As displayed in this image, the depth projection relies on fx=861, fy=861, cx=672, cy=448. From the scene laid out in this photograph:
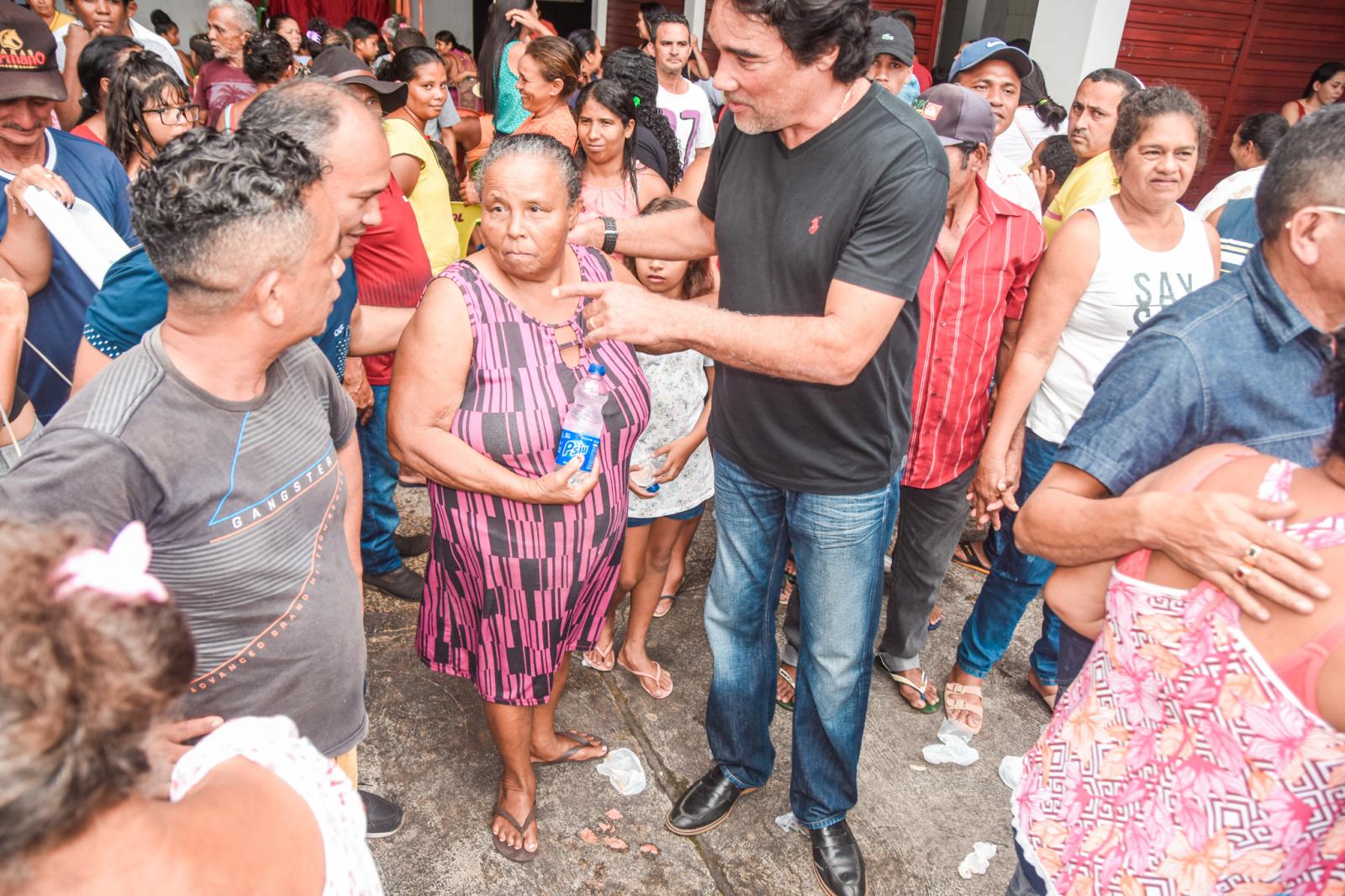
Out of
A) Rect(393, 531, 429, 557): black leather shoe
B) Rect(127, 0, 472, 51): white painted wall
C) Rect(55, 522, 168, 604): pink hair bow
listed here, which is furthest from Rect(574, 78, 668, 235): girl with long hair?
Rect(127, 0, 472, 51): white painted wall

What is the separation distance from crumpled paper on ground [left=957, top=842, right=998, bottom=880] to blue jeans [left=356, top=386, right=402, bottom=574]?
8.47ft

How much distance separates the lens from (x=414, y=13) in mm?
12633

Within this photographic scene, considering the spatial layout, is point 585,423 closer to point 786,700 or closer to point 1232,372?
point 1232,372

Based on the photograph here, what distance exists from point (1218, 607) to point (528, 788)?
6.82ft

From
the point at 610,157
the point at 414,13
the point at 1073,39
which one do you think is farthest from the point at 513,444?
the point at 414,13

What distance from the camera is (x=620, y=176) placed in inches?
164

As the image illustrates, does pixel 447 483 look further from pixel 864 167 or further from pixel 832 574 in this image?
pixel 864 167

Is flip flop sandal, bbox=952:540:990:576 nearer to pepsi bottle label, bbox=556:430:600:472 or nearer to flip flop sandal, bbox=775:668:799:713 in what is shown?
flip flop sandal, bbox=775:668:799:713

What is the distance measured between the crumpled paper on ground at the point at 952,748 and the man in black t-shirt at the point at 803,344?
0.63m

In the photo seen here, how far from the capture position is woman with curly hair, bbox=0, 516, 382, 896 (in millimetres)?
768

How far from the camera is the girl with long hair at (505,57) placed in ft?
19.8

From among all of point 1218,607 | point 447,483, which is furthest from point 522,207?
point 1218,607

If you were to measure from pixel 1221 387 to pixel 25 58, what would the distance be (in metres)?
3.44

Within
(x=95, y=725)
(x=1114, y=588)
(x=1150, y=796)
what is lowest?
(x=1150, y=796)
